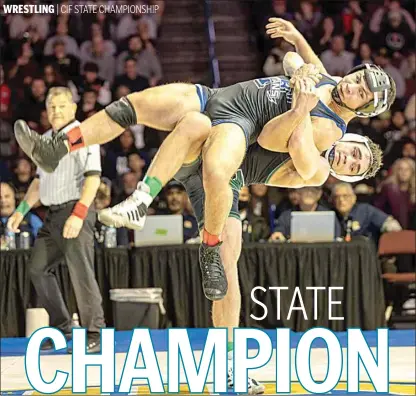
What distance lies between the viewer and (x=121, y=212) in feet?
14.4

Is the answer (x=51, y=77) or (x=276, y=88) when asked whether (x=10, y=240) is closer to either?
(x=51, y=77)

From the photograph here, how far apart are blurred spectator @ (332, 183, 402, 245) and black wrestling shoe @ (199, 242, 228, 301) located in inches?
130

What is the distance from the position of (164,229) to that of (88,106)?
106 cm

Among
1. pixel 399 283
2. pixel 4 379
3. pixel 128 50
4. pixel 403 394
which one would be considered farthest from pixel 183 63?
pixel 403 394

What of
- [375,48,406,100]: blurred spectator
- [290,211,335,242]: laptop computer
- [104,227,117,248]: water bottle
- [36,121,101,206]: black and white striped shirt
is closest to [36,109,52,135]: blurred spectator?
[104,227,117,248]: water bottle

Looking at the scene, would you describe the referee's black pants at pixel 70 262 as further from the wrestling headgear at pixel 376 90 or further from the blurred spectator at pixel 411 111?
the blurred spectator at pixel 411 111

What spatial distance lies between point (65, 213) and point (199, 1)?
7.18ft

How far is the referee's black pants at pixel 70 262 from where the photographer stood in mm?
6664

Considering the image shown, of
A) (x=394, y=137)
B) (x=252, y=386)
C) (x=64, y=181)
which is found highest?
(x=394, y=137)

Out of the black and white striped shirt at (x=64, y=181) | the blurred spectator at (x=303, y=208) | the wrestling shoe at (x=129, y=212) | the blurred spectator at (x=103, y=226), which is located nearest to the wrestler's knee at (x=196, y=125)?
the wrestling shoe at (x=129, y=212)

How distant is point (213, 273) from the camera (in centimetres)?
464

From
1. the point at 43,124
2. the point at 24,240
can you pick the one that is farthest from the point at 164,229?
the point at 43,124

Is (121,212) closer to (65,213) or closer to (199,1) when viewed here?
(65,213)

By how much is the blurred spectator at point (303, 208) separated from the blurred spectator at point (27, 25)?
7.84 ft
